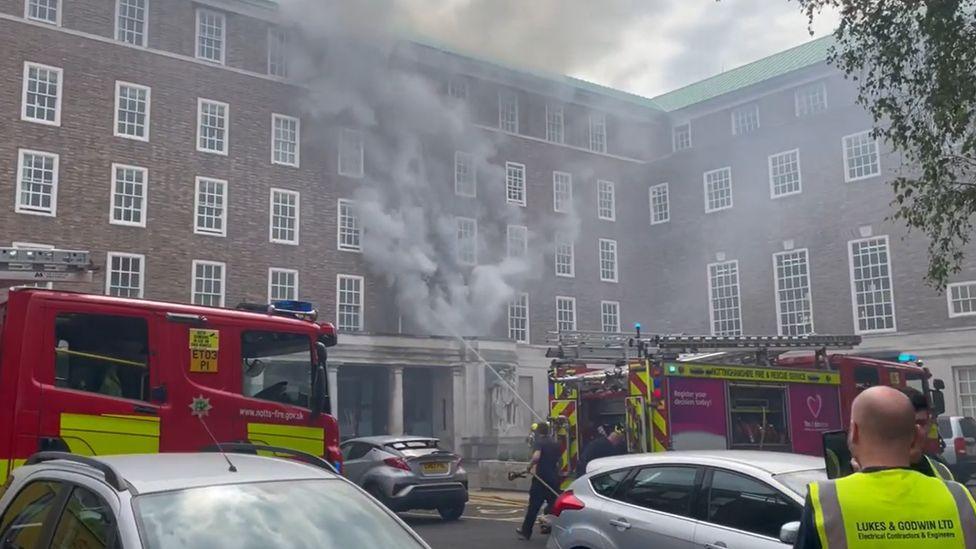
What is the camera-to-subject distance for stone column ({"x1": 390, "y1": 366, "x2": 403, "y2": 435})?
30.4 metres

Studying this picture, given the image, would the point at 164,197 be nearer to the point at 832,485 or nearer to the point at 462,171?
the point at 462,171

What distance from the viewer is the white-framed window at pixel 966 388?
28.3 m

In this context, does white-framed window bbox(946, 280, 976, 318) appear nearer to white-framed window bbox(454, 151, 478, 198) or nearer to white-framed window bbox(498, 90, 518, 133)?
white-framed window bbox(454, 151, 478, 198)

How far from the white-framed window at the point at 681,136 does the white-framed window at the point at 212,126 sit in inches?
861

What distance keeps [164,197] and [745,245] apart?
2194 centimetres

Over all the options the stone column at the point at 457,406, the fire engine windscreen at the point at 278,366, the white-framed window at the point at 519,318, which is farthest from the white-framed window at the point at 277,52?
the fire engine windscreen at the point at 278,366

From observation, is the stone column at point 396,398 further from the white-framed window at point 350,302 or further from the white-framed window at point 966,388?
the white-framed window at point 966,388

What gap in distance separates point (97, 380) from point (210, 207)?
21667 millimetres

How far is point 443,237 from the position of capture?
34.2 metres

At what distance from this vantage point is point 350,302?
31.6 m

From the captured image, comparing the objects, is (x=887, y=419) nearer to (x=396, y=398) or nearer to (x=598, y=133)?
(x=396, y=398)

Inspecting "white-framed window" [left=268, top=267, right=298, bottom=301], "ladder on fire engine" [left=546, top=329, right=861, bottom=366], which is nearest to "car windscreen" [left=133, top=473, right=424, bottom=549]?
"ladder on fire engine" [left=546, top=329, right=861, bottom=366]

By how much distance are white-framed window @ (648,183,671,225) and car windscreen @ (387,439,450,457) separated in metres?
27.2

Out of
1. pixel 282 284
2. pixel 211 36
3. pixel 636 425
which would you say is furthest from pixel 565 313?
pixel 636 425
